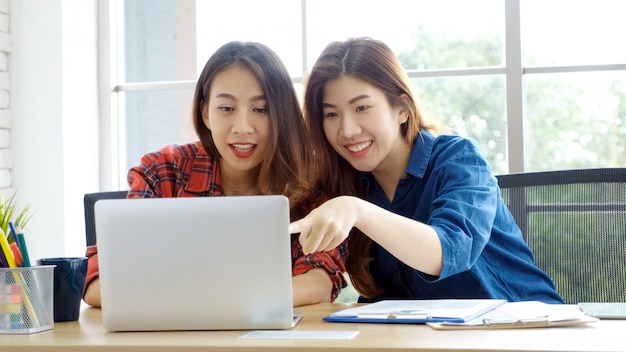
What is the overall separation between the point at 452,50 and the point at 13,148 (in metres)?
1.73

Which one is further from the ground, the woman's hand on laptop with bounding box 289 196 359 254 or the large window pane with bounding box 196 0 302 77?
the large window pane with bounding box 196 0 302 77

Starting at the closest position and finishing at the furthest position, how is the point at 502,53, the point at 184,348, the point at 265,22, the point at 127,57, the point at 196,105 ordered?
the point at 184,348, the point at 196,105, the point at 502,53, the point at 265,22, the point at 127,57

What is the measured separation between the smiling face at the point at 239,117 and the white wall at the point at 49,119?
1.56 meters

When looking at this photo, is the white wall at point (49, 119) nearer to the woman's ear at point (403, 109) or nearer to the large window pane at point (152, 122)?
the large window pane at point (152, 122)

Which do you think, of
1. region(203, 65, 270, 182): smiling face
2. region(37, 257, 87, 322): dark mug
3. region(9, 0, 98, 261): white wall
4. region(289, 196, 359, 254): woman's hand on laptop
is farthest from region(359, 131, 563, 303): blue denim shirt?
region(9, 0, 98, 261): white wall

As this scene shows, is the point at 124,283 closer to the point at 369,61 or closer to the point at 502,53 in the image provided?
the point at 369,61

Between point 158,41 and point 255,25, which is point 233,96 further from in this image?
point 158,41

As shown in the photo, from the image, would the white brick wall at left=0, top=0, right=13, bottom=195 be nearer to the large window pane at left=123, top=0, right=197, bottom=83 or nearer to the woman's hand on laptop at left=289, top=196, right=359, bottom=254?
the large window pane at left=123, top=0, right=197, bottom=83

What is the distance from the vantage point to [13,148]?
10.6ft

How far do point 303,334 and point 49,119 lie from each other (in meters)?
2.36

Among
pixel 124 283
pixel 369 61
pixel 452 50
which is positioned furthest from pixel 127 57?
pixel 124 283

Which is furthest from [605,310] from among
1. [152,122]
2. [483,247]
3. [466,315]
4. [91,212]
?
[152,122]

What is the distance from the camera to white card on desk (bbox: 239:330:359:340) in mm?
1029

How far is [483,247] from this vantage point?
155cm
